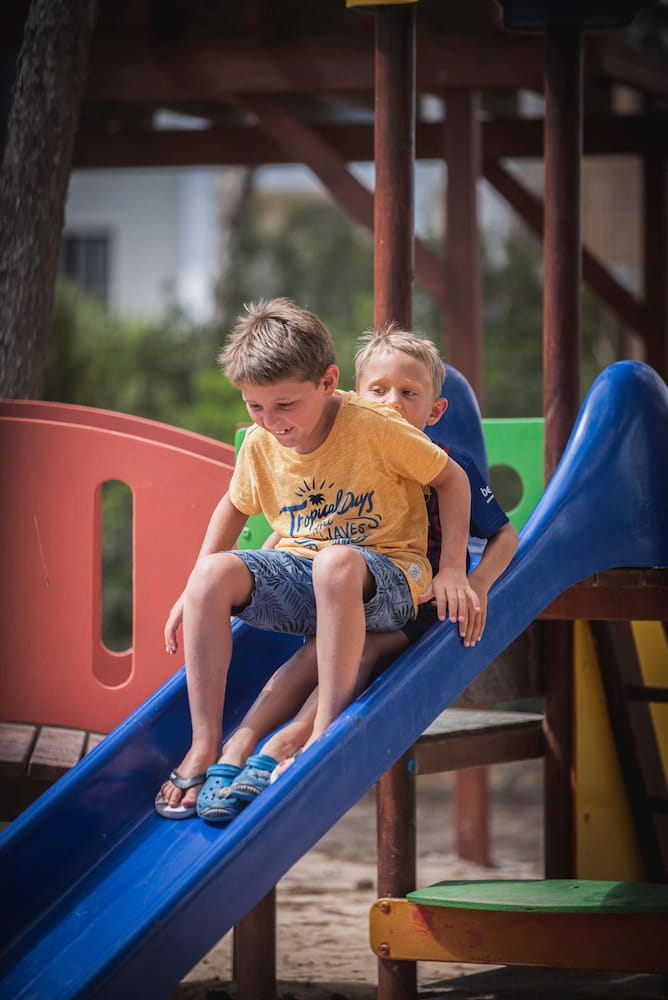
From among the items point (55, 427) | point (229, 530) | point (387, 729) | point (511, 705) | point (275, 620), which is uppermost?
point (55, 427)

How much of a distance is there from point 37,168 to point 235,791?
3088 millimetres

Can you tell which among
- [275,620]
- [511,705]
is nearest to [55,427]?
[275,620]

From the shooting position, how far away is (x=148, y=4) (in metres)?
6.25

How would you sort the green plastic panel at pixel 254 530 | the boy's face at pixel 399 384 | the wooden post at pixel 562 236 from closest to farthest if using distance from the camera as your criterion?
the boy's face at pixel 399 384 < the green plastic panel at pixel 254 530 < the wooden post at pixel 562 236

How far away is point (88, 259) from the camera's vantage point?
2089 cm

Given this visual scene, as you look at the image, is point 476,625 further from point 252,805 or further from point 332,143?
point 332,143

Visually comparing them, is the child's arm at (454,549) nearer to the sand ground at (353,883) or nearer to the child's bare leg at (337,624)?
the child's bare leg at (337,624)

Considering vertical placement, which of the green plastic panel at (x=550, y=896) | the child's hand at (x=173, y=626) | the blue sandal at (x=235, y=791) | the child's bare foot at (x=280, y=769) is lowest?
the green plastic panel at (x=550, y=896)

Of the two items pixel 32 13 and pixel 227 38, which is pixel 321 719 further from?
pixel 227 38

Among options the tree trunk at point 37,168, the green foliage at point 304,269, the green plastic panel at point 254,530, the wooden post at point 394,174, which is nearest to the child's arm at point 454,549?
the wooden post at point 394,174

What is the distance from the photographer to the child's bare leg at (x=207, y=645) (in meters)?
2.96

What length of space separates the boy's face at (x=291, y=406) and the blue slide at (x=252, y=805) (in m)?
0.55

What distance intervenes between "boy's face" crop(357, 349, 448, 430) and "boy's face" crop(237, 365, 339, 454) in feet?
1.11

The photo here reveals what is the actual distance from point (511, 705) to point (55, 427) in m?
6.14
